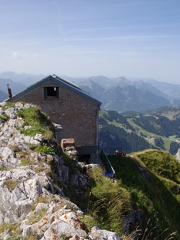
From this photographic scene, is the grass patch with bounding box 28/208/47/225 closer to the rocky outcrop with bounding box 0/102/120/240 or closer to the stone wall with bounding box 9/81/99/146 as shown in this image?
the rocky outcrop with bounding box 0/102/120/240

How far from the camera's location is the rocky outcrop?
6.18 metres

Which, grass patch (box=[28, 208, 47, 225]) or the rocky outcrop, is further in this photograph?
grass patch (box=[28, 208, 47, 225])

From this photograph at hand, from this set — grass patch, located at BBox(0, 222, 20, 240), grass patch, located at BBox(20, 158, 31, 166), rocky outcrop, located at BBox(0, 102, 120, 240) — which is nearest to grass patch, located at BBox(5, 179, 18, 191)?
rocky outcrop, located at BBox(0, 102, 120, 240)

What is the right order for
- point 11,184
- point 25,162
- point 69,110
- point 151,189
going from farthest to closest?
point 69,110
point 151,189
point 25,162
point 11,184

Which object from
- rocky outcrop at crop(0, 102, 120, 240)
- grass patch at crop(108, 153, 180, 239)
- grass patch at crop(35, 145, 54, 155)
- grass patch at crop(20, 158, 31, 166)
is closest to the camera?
rocky outcrop at crop(0, 102, 120, 240)

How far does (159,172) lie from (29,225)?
22150 mm

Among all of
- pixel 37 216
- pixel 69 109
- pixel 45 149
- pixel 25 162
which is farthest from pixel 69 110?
pixel 37 216

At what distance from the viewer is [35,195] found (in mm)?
7887

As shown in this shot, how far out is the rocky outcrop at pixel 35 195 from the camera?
618 cm

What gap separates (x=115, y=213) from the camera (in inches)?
411

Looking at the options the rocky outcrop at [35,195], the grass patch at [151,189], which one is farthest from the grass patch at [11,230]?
the grass patch at [151,189]

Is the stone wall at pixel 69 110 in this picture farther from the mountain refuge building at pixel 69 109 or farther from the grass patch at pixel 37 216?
the grass patch at pixel 37 216

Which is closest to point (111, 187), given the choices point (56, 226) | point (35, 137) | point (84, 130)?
point (35, 137)

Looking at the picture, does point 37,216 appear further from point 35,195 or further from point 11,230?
point 35,195
